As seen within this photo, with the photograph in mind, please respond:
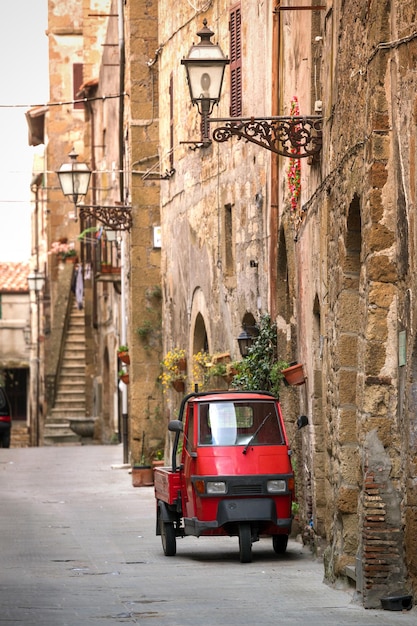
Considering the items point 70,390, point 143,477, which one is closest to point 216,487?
point 143,477

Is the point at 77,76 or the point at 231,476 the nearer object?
the point at 231,476

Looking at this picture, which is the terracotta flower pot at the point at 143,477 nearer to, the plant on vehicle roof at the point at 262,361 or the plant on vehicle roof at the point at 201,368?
the plant on vehicle roof at the point at 201,368

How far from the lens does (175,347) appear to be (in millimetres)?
27578

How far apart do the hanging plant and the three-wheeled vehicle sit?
7.99 feet

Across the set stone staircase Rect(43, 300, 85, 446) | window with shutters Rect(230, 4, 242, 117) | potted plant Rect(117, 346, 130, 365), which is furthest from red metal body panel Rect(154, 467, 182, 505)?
stone staircase Rect(43, 300, 85, 446)

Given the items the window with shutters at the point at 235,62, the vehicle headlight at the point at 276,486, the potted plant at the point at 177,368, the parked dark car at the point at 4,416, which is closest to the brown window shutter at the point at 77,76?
the parked dark car at the point at 4,416

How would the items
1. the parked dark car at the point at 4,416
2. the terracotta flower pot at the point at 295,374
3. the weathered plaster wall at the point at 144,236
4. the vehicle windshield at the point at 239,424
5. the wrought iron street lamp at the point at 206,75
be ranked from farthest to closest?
1. the parked dark car at the point at 4,416
2. the weathered plaster wall at the point at 144,236
3. the terracotta flower pot at the point at 295,374
4. the wrought iron street lamp at the point at 206,75
5. the vehicle windshield at the point at 239,424

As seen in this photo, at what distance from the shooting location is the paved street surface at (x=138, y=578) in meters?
11.0

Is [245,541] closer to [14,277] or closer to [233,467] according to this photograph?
[233,467]

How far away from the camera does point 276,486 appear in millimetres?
14781

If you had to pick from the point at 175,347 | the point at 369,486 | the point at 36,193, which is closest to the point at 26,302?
A: the point at 36,193

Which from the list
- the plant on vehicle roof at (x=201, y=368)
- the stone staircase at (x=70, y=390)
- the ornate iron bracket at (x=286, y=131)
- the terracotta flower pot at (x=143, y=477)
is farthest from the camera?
the stone staircase at (x=70, y=390)

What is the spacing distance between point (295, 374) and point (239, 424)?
1240mm

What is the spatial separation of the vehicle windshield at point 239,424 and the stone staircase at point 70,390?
96.4ft
